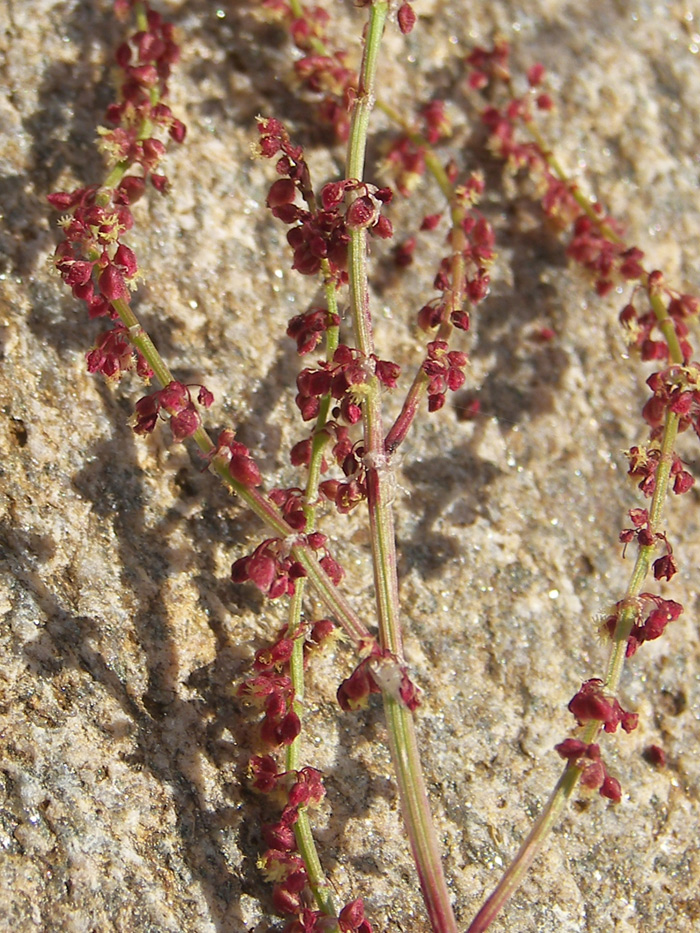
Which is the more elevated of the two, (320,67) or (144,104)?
(320,67)

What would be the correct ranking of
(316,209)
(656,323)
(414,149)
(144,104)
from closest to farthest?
(316,209) → (144,104) → (656,323) → (414,149)

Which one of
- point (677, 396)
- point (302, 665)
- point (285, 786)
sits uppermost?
point (677, 396)

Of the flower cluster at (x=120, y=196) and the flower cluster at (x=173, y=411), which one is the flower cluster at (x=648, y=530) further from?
the flower cluster at (x=120, y=196)

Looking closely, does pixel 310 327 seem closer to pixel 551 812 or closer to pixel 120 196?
pixel 120 196

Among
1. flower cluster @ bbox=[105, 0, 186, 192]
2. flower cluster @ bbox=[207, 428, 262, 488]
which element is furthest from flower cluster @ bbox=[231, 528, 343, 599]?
flower cluster @ bbox=[105, 0, 186, 192]

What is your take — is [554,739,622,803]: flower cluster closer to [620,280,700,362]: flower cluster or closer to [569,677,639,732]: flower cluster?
[569,677,639,732]: flower cluster

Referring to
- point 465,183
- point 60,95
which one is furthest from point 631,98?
point 60,95

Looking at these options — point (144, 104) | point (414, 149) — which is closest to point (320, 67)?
point (414, 149)

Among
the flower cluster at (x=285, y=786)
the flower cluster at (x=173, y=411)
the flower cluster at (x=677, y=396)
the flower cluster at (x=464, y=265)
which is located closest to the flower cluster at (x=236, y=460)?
the flower cluster at (x=173, y=411)
